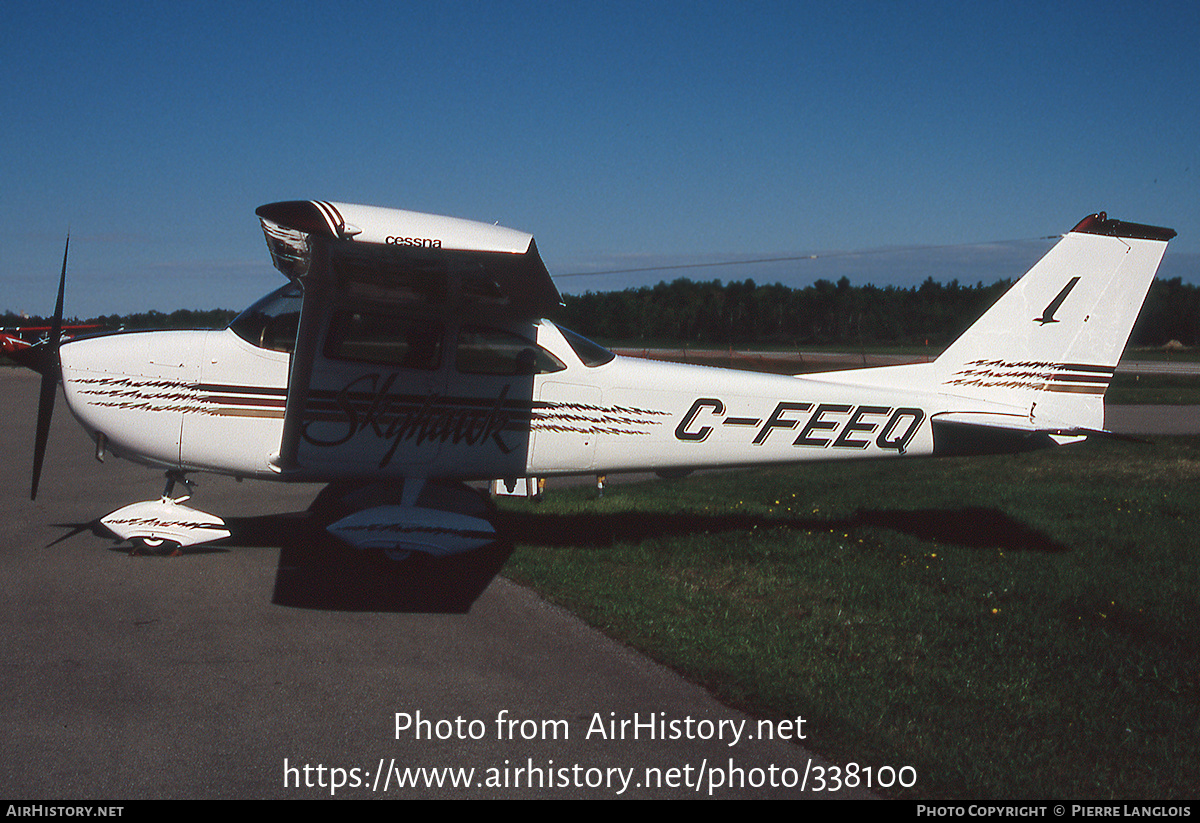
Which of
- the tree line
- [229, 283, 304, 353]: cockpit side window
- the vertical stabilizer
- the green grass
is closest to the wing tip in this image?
the vertical stabilizer

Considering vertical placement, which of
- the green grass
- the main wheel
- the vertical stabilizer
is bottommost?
the main wheel

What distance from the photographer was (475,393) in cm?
604

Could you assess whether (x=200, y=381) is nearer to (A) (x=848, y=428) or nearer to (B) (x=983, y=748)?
(A) (x=848, y=428)

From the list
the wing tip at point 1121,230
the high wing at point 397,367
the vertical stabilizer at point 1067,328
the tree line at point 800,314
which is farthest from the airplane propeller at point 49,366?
the tree line at point 800,314

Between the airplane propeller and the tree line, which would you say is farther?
the tree line

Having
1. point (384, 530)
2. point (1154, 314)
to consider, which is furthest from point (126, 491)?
point (1154, 314)

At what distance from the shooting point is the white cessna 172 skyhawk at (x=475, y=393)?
577cm

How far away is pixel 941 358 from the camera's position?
22.8ft

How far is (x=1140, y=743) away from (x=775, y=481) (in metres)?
6.82

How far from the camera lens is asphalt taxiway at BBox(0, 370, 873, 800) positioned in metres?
3.14

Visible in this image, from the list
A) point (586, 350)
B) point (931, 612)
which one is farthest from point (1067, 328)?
point (586, 350)

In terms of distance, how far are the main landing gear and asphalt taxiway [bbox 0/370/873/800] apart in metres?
0.18

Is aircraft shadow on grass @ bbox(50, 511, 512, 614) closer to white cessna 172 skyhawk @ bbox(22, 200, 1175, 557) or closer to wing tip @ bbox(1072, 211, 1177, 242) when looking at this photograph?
white cessna 172 skyhawk @ bbox(22, 200, 1175, 557)

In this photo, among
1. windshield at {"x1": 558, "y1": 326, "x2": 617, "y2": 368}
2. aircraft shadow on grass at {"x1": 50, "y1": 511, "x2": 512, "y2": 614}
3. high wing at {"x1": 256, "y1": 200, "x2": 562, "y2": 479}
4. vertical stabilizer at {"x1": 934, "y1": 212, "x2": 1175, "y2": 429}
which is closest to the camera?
aircraft shadow on grass at {"x1": 50, "y1": 511, "x2": 512, "y2": 614}
